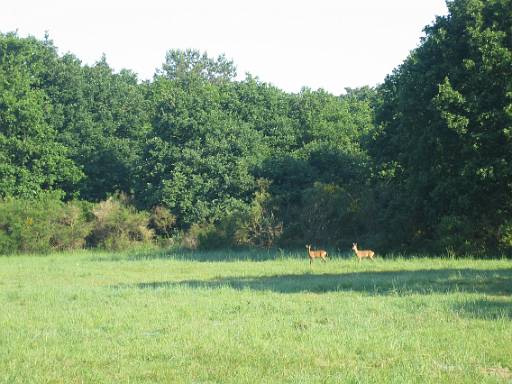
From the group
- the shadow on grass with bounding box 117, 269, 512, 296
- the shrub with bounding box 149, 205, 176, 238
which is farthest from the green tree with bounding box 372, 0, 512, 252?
the shrub with bounding box 149, 205, 176, 238

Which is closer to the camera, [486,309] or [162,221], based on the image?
[486,309]

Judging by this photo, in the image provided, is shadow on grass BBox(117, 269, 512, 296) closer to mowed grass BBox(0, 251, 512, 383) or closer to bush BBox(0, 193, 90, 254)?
mowed grass BBox(0, 251, 512, 383)

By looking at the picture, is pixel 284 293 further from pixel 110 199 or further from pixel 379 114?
pixel 110 199

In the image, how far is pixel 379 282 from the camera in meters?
18.8

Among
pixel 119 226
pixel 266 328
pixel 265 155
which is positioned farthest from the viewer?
pixel 265 155

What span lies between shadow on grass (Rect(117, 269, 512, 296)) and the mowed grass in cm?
5

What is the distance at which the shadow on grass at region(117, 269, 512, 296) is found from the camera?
16703 mm

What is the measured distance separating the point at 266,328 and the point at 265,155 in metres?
30.8

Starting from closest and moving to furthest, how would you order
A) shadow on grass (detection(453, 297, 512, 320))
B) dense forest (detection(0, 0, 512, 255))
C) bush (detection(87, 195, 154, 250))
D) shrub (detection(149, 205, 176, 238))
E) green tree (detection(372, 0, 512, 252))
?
shadow on grass (detection(453, 297, 512, 320)), green tree (detection(372, 0, 512, 252)), dense forest (detection(0, 0, 512, 255)), bush (detection(87, 195, 154, 250)), shrub (detection(149, 205, 176, 238))

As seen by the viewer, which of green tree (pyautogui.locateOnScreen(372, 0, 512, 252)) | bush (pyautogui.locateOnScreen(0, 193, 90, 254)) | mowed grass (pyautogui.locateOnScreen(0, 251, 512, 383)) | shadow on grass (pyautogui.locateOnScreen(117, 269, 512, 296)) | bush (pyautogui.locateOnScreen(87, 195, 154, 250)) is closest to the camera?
mowed grass (pyautogui.locateOnScreen(0, 251, 512, 383))

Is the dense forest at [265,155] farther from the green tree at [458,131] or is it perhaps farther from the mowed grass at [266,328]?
the mowed grass at [266,328]

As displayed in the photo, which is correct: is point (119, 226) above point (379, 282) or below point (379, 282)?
above

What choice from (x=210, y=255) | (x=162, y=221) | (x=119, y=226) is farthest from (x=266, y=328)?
(x=119, y=226)

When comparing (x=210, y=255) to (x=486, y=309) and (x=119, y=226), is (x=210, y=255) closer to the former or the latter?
(x=119, y=226)
